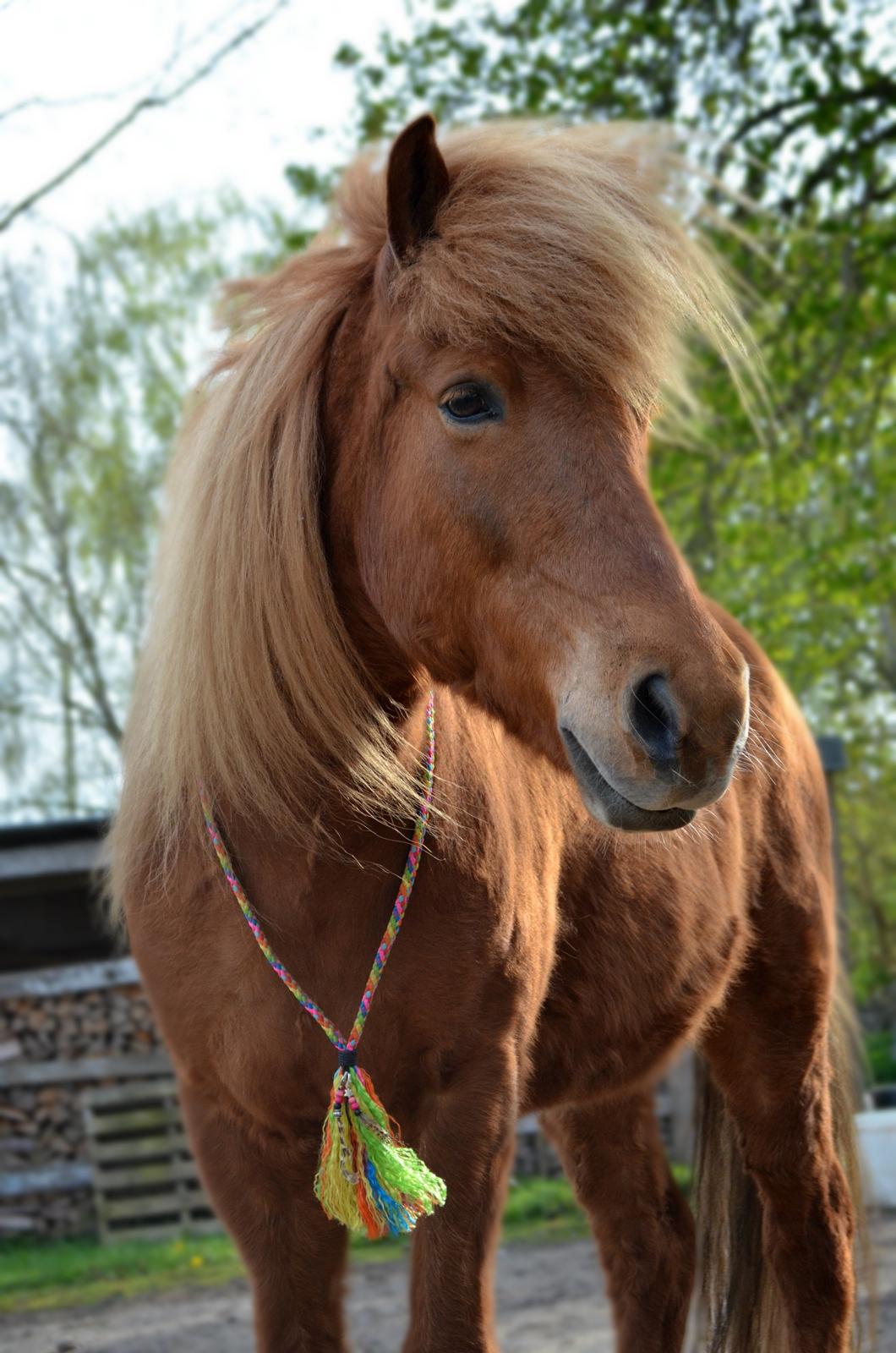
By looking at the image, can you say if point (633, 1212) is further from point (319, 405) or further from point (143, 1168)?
point (143, 1168)

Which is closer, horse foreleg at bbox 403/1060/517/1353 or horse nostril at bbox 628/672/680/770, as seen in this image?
horse nostril at bbox 628/672/680/770

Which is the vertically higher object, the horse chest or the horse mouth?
the horse mouth

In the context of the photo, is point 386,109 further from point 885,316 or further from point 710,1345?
point 710,1345

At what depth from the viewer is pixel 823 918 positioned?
147 inches

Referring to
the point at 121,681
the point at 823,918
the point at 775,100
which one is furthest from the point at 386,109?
the point at 121,681

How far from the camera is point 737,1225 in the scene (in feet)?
12.3

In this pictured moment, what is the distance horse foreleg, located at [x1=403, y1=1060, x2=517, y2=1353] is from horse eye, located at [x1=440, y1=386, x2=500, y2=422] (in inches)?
42.2

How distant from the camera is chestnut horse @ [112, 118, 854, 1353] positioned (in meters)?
1.90

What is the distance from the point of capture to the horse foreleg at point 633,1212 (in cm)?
361

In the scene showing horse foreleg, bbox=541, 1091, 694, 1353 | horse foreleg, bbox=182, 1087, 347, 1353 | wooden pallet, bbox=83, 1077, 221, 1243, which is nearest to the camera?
horse foreleg, bbox=182, 1087, 347, 1353

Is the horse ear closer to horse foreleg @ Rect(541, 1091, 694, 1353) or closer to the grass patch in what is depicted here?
horse foreleg @ Rect(541, 1091, 694, 1353)

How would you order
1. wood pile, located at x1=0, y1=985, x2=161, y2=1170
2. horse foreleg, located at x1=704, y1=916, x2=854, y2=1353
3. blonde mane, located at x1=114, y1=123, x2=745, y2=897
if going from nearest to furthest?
blonde mane, located at x1=114, y1=123, x2=745, y2=897, horse foreleg, located at x1=704, y1=916, x2=854, y2=1353, wood pile, located at x1=0, y1=985, x2=161, y2=1170

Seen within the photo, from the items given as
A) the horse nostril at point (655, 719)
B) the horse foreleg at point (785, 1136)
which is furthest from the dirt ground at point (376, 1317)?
the horse nostril at point (655, 719)

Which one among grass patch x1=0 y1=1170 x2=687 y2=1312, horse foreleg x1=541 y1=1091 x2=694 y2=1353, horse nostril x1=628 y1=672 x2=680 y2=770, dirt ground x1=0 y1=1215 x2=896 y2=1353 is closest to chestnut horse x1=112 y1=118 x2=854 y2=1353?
horse nostril x1=628 y1=672 x2=680 y2=770
